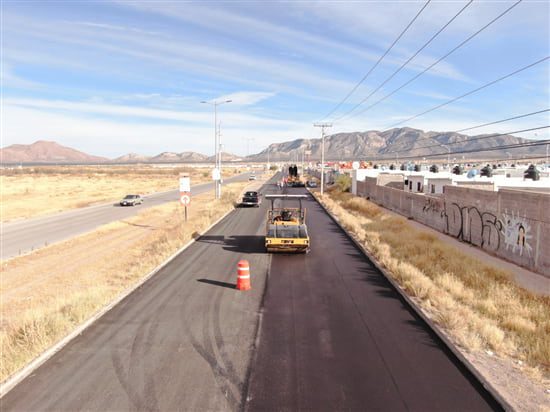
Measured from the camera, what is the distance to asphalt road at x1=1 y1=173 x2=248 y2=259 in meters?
26.2

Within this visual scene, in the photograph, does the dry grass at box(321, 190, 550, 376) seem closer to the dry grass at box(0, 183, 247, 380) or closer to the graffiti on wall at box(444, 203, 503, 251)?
the graffiti on wall at box(444, 203, 503, 251)

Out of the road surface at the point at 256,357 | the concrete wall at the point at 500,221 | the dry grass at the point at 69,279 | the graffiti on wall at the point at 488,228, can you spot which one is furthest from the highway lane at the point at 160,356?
the graffiti on wall at the point at 488,228

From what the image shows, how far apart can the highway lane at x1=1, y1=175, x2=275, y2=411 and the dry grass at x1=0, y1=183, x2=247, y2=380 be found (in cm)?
73

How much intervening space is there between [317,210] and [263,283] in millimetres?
26865

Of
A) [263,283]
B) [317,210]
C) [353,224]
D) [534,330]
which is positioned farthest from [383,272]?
[317,210]

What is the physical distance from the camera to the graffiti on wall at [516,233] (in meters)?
17.1

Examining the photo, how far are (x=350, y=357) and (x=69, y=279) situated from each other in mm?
13439

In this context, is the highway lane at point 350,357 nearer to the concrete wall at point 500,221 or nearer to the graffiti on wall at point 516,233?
the concrete wall at point 500,221

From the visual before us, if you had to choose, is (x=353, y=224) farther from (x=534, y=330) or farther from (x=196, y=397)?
(x=196, y=397)

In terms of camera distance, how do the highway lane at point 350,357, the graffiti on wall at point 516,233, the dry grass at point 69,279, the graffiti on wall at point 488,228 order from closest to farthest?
the highway lane at point 350,357, the dry grass at point 69,279, the graffiti on wall at point 516,233, the graffiti on wall at point 488,228

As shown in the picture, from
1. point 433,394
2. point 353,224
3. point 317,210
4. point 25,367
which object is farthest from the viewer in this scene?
point 317,210

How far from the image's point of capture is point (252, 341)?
9.50m

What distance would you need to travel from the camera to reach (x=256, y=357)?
865 centimetres

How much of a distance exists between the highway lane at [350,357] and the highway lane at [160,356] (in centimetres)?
59
